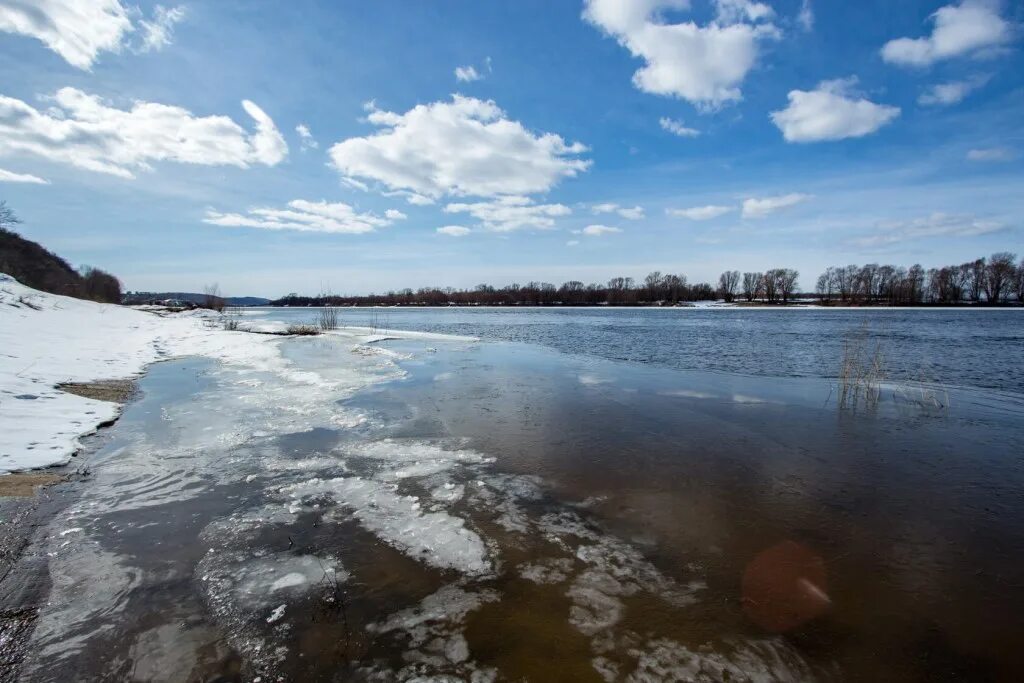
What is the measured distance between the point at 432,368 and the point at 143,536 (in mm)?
10535

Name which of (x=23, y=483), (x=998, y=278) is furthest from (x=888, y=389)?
(x=998, y=278)

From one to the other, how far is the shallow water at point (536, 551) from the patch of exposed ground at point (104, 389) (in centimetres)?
163

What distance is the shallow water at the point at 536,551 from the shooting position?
8.85ft

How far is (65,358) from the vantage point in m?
11.7

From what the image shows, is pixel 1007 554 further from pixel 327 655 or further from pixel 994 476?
pixel 327 655

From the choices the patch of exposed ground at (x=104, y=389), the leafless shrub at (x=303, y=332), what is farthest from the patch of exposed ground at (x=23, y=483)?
the leafless shrub at (x=303, y=332)

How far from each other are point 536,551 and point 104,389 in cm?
1076

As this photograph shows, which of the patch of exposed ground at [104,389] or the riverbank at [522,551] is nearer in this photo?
the riverbank at [522,551]

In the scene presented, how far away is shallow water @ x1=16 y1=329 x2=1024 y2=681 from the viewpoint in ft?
8.85

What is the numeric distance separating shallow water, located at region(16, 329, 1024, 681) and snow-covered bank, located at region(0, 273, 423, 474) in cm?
68

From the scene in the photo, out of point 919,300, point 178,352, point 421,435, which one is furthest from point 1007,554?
point 919,300

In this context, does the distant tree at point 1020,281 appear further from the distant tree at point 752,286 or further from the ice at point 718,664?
the ice at point 718,664

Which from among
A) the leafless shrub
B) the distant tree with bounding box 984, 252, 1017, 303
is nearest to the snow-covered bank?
the leafless shrub

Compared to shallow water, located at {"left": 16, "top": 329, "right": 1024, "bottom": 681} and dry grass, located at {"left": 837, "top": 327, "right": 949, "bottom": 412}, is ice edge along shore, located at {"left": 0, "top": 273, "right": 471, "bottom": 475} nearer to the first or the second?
shallow water, located at {"left": 16, "top": 329, "right": 1024, "bottom": 681}
